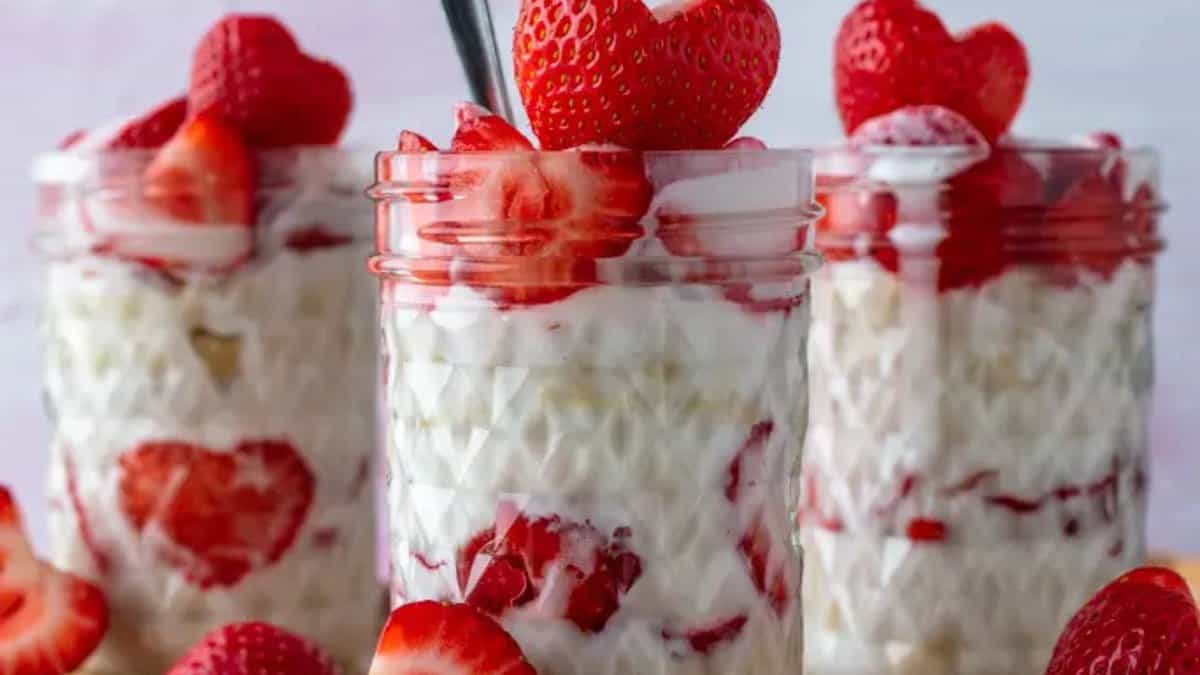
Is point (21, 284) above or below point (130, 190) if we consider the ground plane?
below

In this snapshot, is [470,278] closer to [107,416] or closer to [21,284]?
[107,416]

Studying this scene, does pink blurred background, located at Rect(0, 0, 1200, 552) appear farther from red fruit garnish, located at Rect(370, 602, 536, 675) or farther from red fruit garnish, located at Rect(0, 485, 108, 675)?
red fruit garnish, located at Rect(370, 602, 536, 675)

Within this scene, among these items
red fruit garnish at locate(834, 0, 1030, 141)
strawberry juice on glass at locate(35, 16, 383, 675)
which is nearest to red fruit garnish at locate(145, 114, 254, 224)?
strawberry juice on glass at locate(35, 16, 383, 675)

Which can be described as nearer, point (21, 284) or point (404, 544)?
point (404, 544)

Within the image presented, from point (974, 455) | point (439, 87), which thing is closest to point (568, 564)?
point (974, 455)

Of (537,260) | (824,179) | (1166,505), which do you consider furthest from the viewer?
(1166,505)

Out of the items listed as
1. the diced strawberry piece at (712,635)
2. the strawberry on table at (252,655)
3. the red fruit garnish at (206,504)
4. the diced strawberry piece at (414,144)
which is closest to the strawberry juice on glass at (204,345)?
the red fruit garnish at (206,504)

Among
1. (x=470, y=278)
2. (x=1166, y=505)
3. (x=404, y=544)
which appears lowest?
(x=1166, y=505)

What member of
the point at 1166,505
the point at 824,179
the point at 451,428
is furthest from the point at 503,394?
the point at 1166,505
